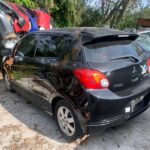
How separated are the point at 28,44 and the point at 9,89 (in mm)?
1687

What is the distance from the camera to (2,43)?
21.9ft

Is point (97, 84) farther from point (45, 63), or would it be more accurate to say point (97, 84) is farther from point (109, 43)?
point (45, 63)

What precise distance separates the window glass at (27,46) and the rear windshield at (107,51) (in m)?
1.39

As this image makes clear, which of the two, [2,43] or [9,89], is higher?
[2,43]

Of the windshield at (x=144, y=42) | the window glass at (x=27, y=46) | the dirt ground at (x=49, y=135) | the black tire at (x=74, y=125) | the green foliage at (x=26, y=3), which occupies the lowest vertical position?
the dirt ground at (x=49, y=135)

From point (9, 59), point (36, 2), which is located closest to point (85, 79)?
point (9, 59)

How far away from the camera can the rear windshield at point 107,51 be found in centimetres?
329

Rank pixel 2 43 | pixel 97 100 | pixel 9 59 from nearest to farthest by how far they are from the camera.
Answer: pixel 97 100 < pixel 9 59 < pixel 2 43

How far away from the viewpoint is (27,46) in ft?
15.5

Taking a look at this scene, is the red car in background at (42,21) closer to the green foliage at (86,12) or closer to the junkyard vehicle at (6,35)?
the junkyard vehicle at (6,35)

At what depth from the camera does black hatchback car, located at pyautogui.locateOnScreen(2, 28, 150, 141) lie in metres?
3.16

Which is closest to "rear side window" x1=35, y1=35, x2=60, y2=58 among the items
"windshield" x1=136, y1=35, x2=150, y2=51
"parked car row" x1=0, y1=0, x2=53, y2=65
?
"parked car row" x1=0, y1=0, x2=53, y2=65

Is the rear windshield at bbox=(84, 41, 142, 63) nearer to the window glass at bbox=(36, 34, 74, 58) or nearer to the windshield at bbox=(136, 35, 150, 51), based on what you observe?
the window glass at bbox=(36, 34, 74, 58)

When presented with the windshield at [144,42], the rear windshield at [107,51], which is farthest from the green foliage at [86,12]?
the rear windshield at [107,51]
